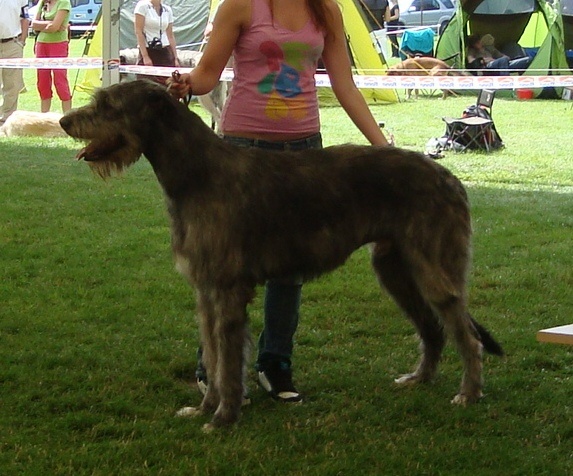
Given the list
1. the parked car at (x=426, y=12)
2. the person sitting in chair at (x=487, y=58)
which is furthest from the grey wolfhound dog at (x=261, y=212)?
the parked car at (x=426, y=12)

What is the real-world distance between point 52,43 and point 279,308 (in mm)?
12467

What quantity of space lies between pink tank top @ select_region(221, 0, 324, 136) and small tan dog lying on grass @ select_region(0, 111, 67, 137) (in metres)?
10.2

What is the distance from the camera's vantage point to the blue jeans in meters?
4.80

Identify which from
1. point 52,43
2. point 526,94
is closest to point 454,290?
point 52,43

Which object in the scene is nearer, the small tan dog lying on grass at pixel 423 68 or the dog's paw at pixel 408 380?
the dog's paw at pixel 408 380

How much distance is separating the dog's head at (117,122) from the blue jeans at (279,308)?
21.0 inches

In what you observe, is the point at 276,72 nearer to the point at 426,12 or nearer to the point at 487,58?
the point at 487,58

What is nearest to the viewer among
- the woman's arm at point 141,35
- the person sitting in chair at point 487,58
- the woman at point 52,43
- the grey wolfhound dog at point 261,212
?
the grey wolfhound dog at point 261,212

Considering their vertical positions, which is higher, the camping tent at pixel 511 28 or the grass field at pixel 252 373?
the camping tent at pixel 511 28

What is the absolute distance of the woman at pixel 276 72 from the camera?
4.61 m

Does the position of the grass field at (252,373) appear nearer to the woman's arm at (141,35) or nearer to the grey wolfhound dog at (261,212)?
the grey wolfhound dog at (261,212)

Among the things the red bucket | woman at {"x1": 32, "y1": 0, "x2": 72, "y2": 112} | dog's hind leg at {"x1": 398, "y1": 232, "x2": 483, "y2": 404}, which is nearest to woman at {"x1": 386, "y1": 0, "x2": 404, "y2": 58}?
the red bucket

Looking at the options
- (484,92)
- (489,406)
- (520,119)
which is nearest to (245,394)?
(489,406)

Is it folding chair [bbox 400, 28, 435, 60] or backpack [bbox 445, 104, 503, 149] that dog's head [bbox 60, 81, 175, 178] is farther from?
folding chair [bbox 400, 28, 435, 60]
